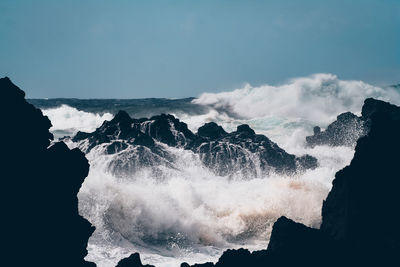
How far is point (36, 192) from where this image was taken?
74.2 m

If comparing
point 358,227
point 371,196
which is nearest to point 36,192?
point 358,227

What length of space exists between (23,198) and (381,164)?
1861 inches

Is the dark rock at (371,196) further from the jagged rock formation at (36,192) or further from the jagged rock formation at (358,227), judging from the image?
the jagged rock formation at (36,192)

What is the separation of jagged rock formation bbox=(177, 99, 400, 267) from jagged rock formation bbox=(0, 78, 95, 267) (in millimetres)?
20002

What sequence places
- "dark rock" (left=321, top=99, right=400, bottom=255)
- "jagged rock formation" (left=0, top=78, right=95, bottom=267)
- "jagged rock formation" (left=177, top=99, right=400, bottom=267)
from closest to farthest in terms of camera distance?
"jagged rock formation" (left=0, top=78, right=95, bottom=267), "jagged rock formation" (left=177, top=99, right=400, bottom=267), "dark rock" (left=321, top=99, right=400, bottom=255)

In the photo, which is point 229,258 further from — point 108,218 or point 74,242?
point 108,218

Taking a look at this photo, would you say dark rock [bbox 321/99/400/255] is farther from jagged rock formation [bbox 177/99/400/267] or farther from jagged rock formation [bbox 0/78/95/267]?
jagged rock formation [bbox 0/78/95/267]

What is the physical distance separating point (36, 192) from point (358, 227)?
4193 cm

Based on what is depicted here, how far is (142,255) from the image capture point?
14650 centimetres

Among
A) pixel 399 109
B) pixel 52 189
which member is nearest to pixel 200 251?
pixel 399 109

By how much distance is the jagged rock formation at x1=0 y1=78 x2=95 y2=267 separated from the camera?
70.8 metres

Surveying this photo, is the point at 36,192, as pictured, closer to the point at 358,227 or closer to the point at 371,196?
the point at 358,227

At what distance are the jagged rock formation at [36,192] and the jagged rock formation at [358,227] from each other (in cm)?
2000

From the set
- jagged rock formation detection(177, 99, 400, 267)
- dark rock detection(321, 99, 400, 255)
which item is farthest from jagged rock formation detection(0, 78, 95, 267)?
dark rock detection(321, 99, 400, 255)
